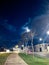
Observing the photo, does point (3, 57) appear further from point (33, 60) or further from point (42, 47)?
point (42, 47)

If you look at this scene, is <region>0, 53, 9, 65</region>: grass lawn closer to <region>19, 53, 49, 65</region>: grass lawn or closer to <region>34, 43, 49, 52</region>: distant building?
<region>19, 53, 49, 65</region>: grass lawn

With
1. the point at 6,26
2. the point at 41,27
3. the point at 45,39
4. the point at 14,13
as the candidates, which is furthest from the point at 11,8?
the point at 45,39

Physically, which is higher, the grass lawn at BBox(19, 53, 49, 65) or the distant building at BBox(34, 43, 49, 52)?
the distant building at BBox(34, 43, 49, 52)

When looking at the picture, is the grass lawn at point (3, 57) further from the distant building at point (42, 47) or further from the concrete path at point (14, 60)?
the distant building at point (42, 47)

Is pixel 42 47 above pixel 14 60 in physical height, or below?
above

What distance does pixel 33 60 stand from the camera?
2580mm

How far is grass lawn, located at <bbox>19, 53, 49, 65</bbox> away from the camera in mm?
2510

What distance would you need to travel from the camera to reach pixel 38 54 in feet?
8.45

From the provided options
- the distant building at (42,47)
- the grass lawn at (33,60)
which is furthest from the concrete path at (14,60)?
the distant building at (42,47)

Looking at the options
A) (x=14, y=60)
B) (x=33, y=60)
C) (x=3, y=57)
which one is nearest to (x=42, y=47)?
(x=33, y=60)

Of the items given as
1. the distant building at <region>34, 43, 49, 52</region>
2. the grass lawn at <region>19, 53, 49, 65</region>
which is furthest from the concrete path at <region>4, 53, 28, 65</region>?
the distant building at <region>34, 43, 49, 52</region>

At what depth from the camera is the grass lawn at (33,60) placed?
2.51 m

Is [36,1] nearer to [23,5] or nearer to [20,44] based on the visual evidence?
[23,5]

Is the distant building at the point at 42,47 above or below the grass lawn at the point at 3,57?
above
